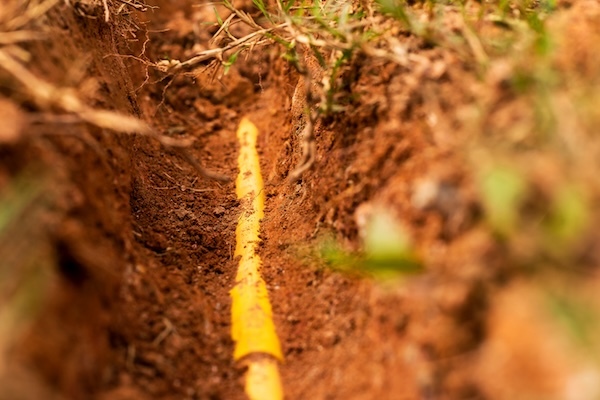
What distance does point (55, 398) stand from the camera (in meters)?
1.11

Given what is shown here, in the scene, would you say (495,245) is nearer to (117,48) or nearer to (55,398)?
(55,398)

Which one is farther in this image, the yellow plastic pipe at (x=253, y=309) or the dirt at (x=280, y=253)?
the yellow plastic pipe at (x=253, y=309)

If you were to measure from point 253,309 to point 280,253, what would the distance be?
0.26 m

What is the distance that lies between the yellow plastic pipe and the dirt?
3cm

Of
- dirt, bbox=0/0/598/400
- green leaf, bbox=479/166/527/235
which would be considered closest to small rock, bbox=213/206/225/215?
dirt, bbox=0/0/598/400

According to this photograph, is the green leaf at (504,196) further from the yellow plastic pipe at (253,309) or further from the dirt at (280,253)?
the yellow plastic pipe at (253,309)

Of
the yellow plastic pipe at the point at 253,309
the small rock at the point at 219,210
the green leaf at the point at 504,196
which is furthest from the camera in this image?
the small rock at the point at 219,210

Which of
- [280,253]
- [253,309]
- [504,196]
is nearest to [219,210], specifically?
[280,253]

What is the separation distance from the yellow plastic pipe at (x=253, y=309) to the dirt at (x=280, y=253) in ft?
0.10

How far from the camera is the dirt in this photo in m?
1.14

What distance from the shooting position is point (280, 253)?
1.95 m

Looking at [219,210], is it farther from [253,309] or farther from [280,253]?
[253,309]

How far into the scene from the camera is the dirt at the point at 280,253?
3.75ft

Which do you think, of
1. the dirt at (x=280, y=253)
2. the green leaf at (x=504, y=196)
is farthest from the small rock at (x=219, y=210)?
the green leaf at (x=504, y=196)
